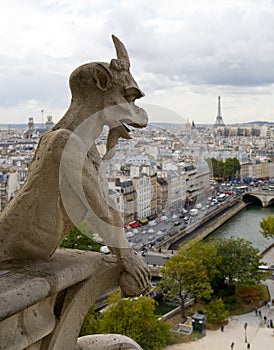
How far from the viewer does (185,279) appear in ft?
43.3

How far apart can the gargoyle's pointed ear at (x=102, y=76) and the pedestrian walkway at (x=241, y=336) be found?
349 inches

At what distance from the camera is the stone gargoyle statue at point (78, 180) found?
273 centimetres

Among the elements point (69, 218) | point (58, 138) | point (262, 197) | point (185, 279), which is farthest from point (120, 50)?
point (262, 197)

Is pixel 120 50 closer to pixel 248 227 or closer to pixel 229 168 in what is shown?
pixel 248 227

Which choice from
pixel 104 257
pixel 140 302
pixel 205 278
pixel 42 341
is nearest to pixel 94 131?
pixel 104 257

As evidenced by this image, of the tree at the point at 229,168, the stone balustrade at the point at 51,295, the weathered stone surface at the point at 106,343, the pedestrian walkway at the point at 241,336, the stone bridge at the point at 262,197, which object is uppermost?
the stone balustrade at the point at 51,295

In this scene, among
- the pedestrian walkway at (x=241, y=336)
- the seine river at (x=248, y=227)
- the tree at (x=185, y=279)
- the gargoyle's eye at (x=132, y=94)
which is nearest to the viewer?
the gargoyle's eye at (x=132, y=94)

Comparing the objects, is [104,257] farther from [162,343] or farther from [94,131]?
[162,343]

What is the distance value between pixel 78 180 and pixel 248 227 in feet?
82.9

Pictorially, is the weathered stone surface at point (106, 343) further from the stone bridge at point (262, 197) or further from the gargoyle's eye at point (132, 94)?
the stone bridge at point (262, 197)

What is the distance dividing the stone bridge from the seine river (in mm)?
811

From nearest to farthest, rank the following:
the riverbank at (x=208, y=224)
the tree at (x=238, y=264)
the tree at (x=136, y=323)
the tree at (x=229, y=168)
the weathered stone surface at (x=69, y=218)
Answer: the weathered stone surface at (x=69, y=218)
the tree at (x=136, y=323)
the tree at (x=238, y=264)
the riverbank at (x=208, y=224)
the tree at (x=229, y=168)

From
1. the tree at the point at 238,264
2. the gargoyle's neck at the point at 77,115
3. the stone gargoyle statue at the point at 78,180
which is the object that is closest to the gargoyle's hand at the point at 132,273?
the stone gargoyle statue at the point at 78,180

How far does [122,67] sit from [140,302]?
772cm
